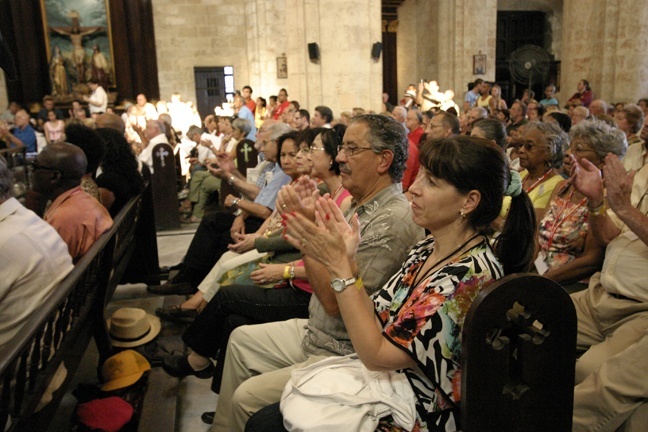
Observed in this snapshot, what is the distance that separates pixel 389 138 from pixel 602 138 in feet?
4.20

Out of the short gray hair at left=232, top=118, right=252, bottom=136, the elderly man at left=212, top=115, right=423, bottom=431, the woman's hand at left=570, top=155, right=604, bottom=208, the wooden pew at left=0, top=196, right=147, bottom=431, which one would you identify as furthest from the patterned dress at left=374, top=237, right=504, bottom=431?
the short gray hair at left=232, top=118, right=252, bottom=136

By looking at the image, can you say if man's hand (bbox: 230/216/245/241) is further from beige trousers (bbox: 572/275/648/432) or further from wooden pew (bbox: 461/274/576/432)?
wooden pew (bbox: 461/274/576/432)

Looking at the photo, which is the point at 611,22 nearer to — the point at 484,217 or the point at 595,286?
the point at 595,286

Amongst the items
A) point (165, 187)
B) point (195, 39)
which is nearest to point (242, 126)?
point (165, 187)

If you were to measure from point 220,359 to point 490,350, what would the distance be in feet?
5.77

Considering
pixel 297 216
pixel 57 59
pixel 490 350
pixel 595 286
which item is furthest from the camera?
pixel 57 59

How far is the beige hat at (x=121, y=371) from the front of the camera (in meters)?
3.23

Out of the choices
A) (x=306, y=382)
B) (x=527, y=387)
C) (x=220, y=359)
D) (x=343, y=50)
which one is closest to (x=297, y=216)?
(x=306, y=382)

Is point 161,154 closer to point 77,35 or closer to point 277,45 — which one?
point 277,45

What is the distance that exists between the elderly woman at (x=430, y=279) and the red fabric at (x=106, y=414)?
106cm

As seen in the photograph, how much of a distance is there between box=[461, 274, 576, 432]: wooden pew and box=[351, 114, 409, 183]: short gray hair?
1.13 meters

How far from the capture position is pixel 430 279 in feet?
5.92

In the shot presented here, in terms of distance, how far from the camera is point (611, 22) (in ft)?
34.4

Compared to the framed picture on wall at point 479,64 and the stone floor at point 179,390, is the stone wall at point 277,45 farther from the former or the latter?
the stone floor at point 179,390
